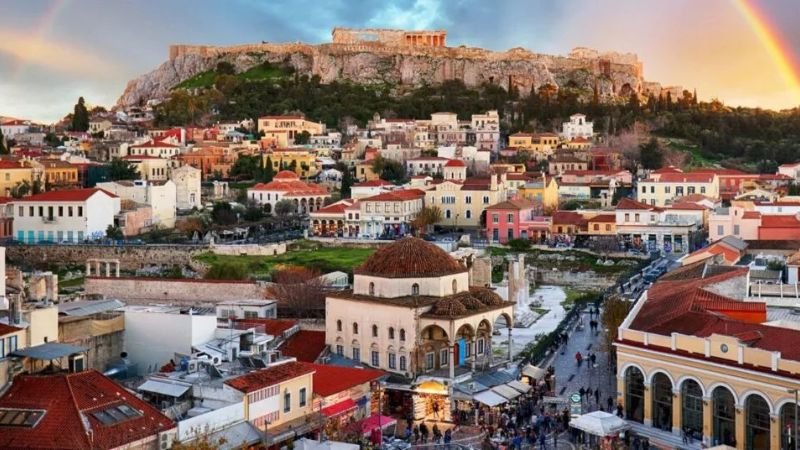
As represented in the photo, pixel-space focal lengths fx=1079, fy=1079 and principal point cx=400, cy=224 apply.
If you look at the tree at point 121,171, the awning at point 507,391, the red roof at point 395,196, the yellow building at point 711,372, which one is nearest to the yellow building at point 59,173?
the tree at point 121,171

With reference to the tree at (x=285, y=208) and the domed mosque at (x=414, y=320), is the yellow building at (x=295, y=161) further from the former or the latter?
the domed mosque at (x=414, y=320)

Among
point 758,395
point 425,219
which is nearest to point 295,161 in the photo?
point 425,219

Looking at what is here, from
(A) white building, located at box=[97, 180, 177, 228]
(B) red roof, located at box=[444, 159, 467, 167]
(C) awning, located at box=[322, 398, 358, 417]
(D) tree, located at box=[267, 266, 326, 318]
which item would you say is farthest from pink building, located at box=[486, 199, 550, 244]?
(C) awning, located at box=[322, 398, 358, 417]

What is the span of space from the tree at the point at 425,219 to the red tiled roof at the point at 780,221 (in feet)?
81.0

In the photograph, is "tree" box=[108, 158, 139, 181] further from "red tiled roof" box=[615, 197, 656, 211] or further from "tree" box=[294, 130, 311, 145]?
"red tiled roof" box=[615, 197, 656, 211]

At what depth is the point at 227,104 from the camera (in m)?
118

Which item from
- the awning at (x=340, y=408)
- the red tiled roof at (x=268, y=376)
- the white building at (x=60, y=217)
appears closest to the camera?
the red tiled roof at (x=268, y=376)

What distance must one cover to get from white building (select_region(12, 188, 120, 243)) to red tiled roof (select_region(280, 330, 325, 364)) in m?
34.7

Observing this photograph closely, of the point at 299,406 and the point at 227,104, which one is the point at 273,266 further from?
the point at 227,104

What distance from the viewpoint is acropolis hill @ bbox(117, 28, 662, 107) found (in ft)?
446

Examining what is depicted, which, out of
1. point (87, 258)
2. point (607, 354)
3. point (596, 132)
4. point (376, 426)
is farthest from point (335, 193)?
point (376, 426)

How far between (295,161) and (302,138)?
1020 centimetres

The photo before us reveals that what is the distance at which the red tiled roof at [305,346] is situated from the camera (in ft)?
118

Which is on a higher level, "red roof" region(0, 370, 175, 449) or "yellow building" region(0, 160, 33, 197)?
"yellow building" region(0, 160, 33, 197)
